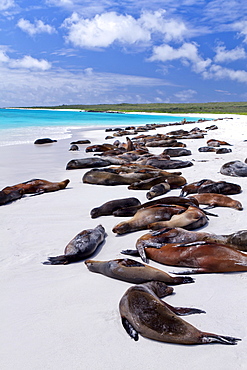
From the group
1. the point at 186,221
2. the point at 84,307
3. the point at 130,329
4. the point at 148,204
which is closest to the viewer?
the point at 130,329

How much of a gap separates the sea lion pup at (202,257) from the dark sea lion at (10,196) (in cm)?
348

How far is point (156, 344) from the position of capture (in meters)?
2.33

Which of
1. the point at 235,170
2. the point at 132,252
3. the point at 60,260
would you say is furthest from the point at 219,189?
the point at 60,260

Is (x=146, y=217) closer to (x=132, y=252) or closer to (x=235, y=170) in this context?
(x=132, y=252)

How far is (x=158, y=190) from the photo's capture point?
259 inches

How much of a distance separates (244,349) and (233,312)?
1.50ft

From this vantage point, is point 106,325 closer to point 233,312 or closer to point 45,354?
point 45,354

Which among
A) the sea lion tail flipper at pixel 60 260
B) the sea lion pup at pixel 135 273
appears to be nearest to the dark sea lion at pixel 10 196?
the sea lion tail flipper at pixel 60 260

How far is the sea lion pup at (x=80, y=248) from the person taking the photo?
3812mm

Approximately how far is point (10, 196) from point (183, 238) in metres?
3.69

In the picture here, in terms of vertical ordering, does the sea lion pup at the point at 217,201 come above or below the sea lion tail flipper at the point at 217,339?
below

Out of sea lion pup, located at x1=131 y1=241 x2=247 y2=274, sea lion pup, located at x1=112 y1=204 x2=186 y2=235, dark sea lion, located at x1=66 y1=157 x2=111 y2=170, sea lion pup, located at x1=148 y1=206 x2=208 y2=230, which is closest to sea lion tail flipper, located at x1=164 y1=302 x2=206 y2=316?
sea lion pup, located at x1=131 y1=241 x2=247 y2=274

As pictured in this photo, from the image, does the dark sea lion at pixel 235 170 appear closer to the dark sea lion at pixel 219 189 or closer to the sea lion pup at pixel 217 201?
the dark sea lion at pixel 219 189

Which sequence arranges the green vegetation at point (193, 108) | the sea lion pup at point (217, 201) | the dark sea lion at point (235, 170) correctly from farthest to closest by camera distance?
the green vegetation at point (193, 108)
the dark sea lion at point (235, 170)
the sea lion pup at point (217, 201)
